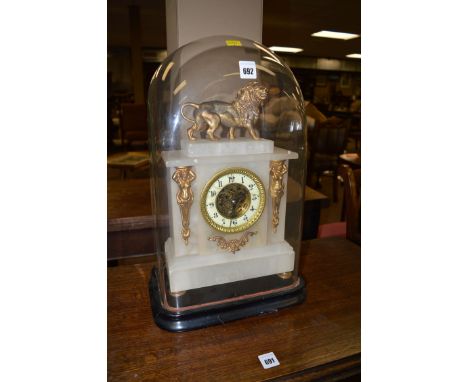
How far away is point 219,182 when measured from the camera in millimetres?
812

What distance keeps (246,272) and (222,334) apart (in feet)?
0.55

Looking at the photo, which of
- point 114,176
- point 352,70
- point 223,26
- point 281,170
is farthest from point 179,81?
point 352,70

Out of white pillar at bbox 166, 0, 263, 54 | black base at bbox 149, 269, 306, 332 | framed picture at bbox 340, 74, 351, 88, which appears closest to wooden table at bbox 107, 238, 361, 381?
black base at bbox 149, 269, 306, 332

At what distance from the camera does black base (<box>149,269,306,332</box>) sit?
2.56 feet

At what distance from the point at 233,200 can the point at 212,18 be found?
2.39 ft

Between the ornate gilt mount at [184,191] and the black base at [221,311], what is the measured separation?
0.62ft

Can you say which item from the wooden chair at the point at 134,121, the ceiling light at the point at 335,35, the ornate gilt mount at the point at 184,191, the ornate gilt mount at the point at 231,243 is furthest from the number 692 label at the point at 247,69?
the ceiling light at the point at 335,35

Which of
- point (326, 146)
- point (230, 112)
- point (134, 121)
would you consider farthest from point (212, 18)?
point (134, 121)

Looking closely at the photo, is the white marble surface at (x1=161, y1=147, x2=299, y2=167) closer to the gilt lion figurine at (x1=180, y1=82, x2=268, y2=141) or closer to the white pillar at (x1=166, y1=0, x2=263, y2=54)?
the gilt lion figurine at (x1=180, y1=82, x2=268, y2=141)

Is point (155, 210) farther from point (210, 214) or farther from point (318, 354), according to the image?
point (318, 354)

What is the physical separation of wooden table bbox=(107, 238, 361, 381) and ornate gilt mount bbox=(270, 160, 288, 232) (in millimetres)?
256

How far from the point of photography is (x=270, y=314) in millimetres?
848

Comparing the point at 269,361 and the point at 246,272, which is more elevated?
the point at 246,272

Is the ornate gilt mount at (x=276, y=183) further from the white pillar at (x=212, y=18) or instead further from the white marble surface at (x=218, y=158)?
the white pillar at (x=212, y=18)
